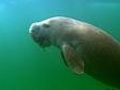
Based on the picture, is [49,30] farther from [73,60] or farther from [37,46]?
[37,46]

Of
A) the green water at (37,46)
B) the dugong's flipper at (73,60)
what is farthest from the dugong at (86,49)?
the green water at (37,46)

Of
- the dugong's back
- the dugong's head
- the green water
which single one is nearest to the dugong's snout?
the dugong's head

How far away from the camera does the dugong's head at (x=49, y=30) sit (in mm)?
3375

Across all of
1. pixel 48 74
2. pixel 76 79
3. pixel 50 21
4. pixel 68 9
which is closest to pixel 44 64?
pixel 48 74

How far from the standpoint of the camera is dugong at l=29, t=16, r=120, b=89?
10.4ft

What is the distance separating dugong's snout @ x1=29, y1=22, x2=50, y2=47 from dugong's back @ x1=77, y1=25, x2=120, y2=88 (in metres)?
0.42

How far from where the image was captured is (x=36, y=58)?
8867 mm

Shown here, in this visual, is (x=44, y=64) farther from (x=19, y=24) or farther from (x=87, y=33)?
(x=87, y=33)

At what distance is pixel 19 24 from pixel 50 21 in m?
5.92

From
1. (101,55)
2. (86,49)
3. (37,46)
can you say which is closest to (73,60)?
(86,49)

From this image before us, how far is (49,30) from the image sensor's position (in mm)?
3422

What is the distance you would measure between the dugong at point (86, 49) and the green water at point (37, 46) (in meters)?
4.63

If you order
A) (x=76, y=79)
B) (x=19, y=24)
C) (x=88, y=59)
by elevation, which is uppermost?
(x=88, y=59)

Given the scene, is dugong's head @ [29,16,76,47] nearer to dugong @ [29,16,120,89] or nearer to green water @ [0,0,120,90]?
dugong @ [29,16,120,89]
